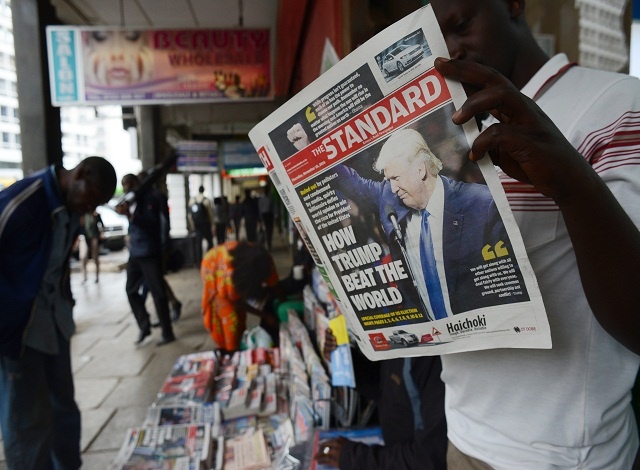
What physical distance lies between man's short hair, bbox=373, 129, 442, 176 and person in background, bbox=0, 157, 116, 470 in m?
1.73

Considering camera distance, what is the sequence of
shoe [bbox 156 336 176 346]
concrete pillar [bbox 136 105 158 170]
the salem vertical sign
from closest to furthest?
the salem vertical sign → shoe [bbox 156 336 176 346] → concrete pillar [bbox 136 105 158 170]

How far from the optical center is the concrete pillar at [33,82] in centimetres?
379

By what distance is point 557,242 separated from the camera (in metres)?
0.66

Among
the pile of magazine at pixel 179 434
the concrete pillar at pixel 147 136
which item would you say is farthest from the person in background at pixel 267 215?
the pile of magazine at pixel 179 434

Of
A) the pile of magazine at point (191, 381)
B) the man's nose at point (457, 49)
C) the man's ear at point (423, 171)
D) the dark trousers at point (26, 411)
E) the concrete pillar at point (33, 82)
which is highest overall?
the concrete pillar at point (33, 82)

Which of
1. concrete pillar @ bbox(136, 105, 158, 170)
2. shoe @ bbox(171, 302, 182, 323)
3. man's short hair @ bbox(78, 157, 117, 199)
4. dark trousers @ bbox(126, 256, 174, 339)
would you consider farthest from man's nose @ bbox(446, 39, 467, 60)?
concrete pillar @ bbox(136, 105, 158, 170)

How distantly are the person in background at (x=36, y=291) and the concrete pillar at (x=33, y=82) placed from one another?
7.70 feet

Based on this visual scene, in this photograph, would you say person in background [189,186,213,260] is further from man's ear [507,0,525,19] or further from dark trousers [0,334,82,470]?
man's ear [507,0,525,19]

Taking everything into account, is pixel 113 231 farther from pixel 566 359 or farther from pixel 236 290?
pixel 566 359

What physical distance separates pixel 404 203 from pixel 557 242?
245mm

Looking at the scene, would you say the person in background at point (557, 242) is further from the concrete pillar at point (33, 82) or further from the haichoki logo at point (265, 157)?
the concrete pillar at point (33, 82)

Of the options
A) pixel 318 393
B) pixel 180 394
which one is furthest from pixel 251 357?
pixel 318 393

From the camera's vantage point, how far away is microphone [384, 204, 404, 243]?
67 cm

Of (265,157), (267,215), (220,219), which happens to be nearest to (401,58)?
(265,157)
